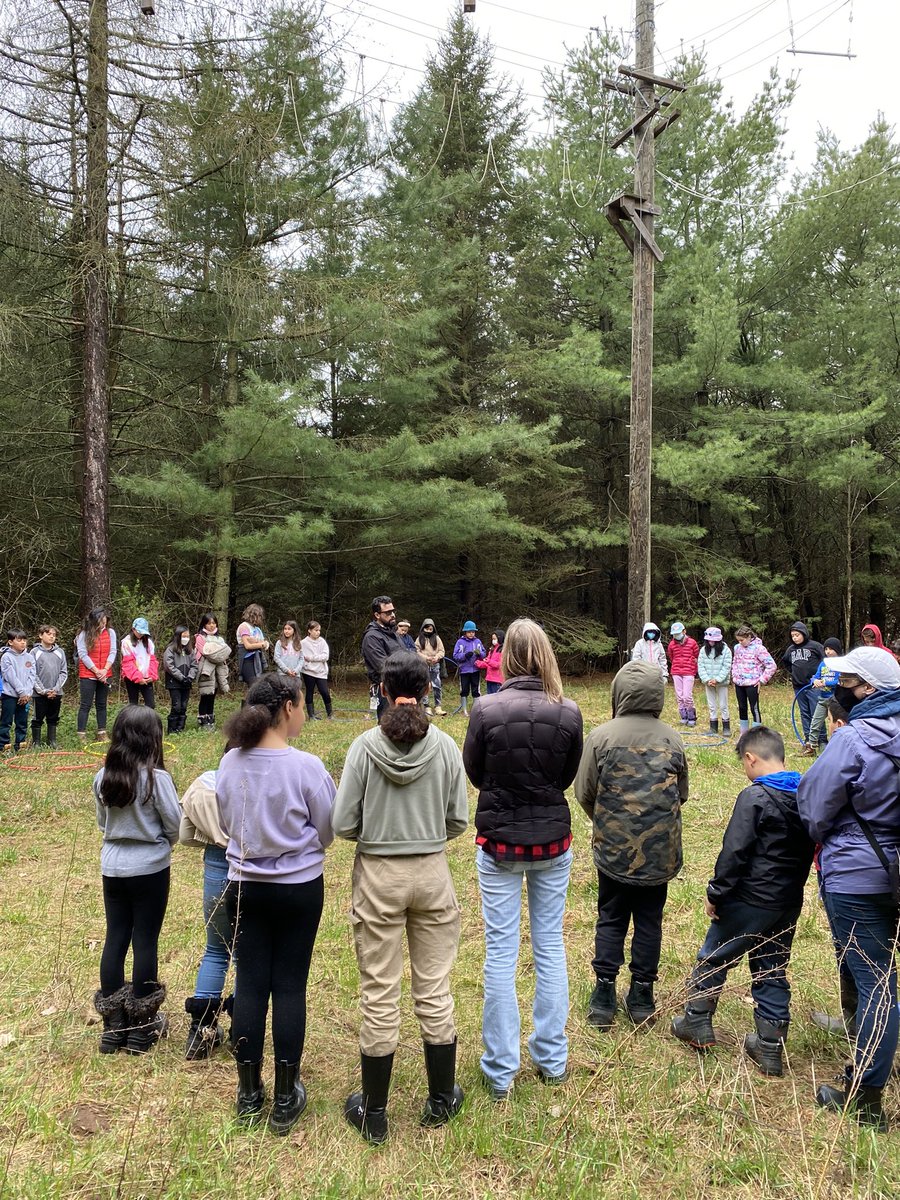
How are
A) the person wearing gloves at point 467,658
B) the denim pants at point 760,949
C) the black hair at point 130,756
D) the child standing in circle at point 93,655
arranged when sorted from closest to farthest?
the denim pants at point 760,949 → the black hair at point 130,756 → the child standing in circle at point 93,655 → the person wearing gloves at point 467,658

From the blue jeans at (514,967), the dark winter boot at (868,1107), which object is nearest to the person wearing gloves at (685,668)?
the blue jeans at (514,967)

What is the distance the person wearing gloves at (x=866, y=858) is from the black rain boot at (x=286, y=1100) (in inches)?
78.1

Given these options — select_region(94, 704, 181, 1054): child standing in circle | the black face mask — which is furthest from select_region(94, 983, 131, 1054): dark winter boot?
the black face mask

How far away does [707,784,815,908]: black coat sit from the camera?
10.9 ft

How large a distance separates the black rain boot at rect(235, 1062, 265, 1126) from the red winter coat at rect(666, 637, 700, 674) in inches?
380

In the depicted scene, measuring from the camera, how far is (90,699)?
10.2m

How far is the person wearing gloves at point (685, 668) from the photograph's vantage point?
11625 millimetres

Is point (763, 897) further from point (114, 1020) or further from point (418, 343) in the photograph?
point (418, 343)

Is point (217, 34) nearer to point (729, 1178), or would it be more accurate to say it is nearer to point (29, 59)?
point (29, 59)

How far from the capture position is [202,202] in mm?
14023

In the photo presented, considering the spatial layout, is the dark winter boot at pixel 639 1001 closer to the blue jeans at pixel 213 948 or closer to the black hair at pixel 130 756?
the blue jeans at pixel 213 948

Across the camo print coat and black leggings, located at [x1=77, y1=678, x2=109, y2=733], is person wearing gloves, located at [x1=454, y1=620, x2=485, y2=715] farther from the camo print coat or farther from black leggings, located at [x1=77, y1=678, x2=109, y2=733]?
the camo print coat

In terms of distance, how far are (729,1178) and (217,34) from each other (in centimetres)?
1415

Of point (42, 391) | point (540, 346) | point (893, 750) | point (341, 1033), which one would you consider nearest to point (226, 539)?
point (42, 391)
